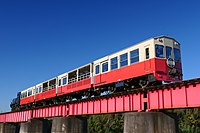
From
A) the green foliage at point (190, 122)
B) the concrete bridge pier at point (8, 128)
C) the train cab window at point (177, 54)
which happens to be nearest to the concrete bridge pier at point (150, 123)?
the train cab window at point (177, 54)

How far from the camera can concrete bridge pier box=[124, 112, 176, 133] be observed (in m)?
15.9

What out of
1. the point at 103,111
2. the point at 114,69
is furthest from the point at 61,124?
the point at 114,69

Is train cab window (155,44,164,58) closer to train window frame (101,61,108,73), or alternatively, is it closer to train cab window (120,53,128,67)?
train cab window (120,53,128,67)

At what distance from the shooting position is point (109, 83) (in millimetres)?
21781

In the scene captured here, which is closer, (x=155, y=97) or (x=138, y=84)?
(x=155, y=97)

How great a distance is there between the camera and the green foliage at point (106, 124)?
65812 mm

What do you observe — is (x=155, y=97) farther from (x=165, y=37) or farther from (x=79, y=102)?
(x=79, y=102)

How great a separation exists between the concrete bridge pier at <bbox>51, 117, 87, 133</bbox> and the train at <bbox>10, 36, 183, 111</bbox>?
289cm

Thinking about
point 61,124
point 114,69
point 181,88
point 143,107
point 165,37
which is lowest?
point 61,124

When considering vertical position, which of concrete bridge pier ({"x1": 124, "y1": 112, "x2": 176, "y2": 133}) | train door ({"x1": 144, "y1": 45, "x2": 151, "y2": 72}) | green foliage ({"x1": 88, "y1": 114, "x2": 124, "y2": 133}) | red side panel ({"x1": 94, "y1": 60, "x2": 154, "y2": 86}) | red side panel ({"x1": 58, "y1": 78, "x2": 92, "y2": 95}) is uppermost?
train door ({"x1": 144, "y1": 45, "x2": 151, "y2": 72})

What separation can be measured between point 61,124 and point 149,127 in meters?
13.3

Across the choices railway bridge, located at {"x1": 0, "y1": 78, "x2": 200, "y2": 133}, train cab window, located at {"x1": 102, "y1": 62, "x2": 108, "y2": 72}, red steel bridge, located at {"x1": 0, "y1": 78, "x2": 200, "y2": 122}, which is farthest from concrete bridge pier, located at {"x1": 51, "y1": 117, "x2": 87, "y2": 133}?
train cab window, located at {"x1": 102, "y1": 62, "x2": 108, "y2": 72}

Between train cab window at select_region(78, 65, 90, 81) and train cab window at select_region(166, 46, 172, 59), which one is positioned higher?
train cab window at select_region(166, 46, 172, 59)

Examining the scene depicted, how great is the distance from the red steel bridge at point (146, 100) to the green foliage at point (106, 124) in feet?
133
